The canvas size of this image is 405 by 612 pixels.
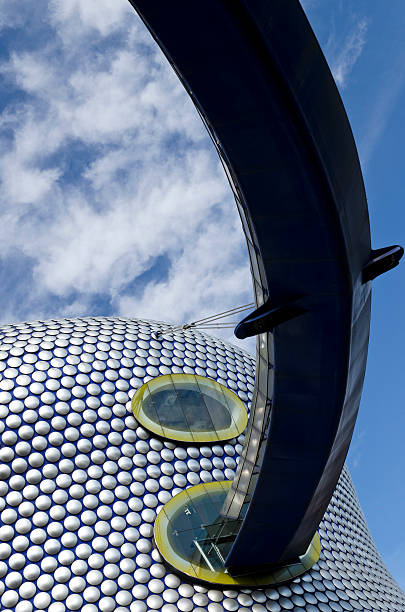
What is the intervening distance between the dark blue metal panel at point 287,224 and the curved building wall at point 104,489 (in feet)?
7.92

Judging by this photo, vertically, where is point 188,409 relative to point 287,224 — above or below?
below

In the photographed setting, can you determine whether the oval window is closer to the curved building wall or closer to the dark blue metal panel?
the curved building wall

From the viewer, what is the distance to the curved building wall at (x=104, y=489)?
1152 centimetres

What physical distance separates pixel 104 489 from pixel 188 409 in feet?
10.9

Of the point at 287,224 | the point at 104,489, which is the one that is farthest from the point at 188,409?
the point at 287,224

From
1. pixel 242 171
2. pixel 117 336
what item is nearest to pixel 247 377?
pixel 117 336

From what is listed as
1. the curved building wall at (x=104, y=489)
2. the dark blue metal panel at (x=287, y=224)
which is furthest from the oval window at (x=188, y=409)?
the dark blue metal panel at (x=287, y=224)

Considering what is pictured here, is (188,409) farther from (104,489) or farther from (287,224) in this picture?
(287,224)

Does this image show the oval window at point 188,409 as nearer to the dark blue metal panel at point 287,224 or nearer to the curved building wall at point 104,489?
the curved building wall at point 104,489

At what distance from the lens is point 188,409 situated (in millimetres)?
15531

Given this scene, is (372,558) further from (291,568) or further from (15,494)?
(15,494)

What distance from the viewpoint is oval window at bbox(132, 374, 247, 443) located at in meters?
15.1

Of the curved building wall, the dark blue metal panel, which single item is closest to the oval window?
the curved building wall

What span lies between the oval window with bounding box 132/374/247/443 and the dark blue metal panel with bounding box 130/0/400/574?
416 centimetres
